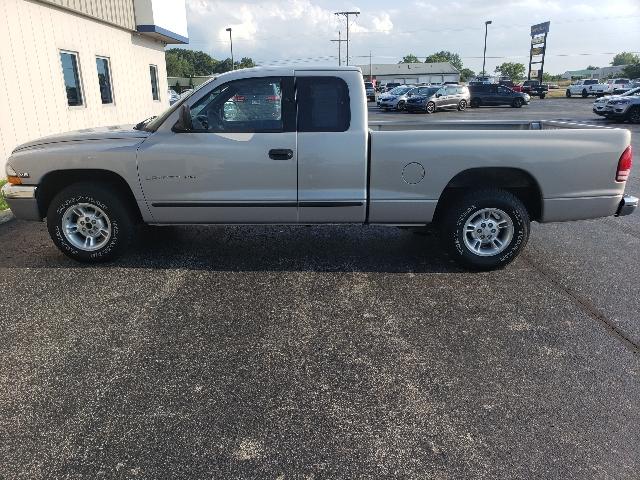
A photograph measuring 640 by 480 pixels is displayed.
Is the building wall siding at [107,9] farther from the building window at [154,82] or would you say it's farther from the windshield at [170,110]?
the windshield at [170,110]

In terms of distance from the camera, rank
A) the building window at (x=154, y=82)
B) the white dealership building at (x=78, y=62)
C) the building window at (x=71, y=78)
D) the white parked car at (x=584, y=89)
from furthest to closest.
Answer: the white parked car at (x=584, y=89)
the building window at (x=154, y=82)
the building window at (x=71, y=78)
the white dealership building at (x=78, y=62)

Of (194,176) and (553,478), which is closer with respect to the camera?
(553,478)

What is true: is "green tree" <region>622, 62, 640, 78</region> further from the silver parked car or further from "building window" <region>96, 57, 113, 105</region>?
"building window" <region>96, 57, 113, 105</region>

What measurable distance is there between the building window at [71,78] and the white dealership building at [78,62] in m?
0.02

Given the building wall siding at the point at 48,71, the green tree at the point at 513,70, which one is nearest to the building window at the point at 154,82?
the building wall siding at the point at 48,71

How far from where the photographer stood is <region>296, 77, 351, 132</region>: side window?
4.72 metres

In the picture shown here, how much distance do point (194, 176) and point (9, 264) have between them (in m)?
2.31

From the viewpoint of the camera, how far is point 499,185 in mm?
4984

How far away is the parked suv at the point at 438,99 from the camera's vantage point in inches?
1149

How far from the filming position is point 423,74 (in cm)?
11375

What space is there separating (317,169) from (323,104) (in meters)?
0.64

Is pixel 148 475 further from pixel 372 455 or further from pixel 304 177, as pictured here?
pixel 304 177

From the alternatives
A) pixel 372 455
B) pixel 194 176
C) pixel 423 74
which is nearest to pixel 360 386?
pixel 372 455

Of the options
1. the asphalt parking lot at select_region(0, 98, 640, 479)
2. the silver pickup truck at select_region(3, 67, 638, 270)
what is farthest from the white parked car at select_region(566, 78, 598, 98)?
the silver pickup truck at select_region(3, 67, 638, 270)
